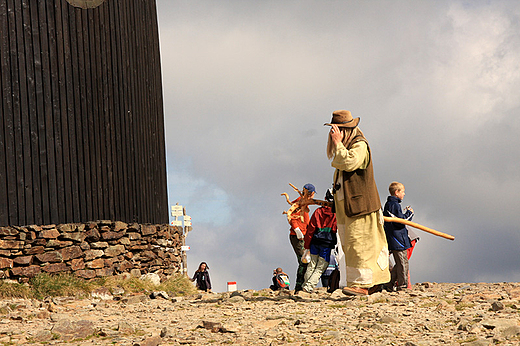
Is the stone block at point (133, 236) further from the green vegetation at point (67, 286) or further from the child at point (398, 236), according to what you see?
the child at point (398, 236)

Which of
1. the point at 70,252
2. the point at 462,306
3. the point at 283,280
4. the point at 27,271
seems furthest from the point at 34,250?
the point at 462,306

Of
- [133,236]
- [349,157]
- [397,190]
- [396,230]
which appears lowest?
[396,230]

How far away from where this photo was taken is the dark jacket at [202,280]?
49.6 feet

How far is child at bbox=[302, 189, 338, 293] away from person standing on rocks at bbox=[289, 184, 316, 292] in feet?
0.93

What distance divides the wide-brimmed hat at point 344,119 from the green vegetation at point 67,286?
5218 mm

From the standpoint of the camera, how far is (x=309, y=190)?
31.4 feet

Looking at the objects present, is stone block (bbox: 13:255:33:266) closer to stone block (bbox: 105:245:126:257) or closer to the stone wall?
the stone wall

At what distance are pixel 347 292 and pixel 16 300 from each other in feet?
17.3

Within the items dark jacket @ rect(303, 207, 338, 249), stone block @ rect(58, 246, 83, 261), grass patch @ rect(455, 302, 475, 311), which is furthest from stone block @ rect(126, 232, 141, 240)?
grass patch @ rect(455, 302, 475, 311)

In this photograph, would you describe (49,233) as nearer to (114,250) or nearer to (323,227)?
(114,250)

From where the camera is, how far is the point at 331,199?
827cm

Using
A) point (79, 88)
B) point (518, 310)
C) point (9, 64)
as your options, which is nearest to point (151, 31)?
point (79, 88)

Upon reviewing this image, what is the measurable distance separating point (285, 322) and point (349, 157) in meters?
2.31

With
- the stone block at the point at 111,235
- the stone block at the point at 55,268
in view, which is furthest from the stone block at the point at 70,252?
the stone block at the point at 111,235
